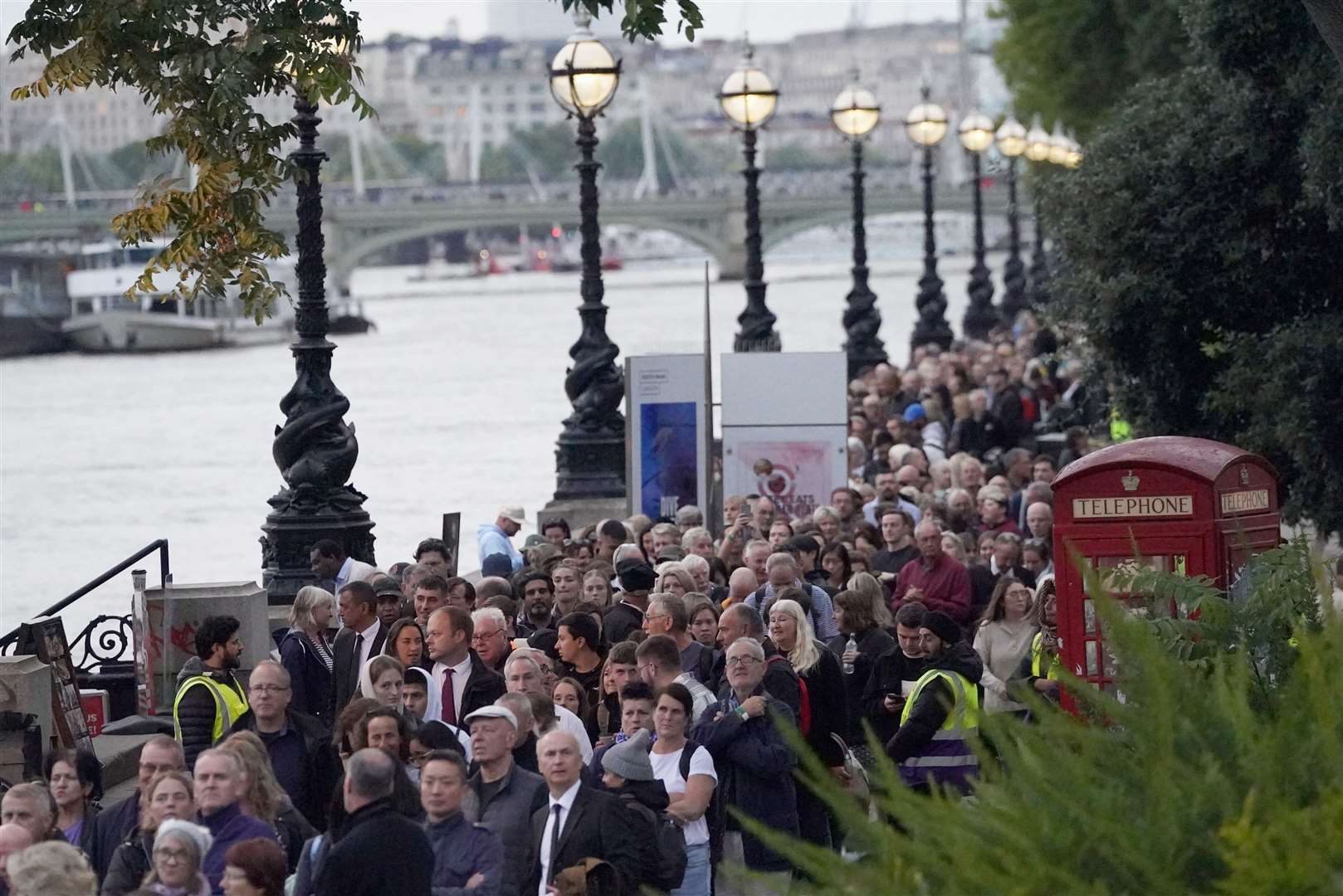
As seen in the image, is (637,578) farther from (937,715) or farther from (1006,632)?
(937,715)

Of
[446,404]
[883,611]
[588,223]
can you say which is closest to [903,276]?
[446,404]

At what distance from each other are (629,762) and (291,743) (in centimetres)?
174

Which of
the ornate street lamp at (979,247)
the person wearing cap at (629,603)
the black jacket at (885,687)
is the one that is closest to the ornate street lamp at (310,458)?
the person wearing cap at (629,603)

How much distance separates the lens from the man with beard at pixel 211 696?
10.3 m

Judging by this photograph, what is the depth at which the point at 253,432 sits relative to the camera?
208 ft

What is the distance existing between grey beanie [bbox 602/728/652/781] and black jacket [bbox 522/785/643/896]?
36 cm

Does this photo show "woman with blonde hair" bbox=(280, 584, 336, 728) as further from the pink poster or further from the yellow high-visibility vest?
the pink poster

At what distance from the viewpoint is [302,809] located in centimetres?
964

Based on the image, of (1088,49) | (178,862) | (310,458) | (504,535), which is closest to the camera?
(178,862)

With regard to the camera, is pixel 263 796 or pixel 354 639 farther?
pixel 354 639

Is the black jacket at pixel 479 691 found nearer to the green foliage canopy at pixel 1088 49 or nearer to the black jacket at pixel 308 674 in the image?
the black jacket at pixel 308 674

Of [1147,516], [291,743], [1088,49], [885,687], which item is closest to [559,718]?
[291,743]

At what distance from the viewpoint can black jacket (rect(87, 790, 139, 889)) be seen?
27.9ft

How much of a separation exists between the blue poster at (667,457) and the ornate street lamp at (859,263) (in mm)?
15373
